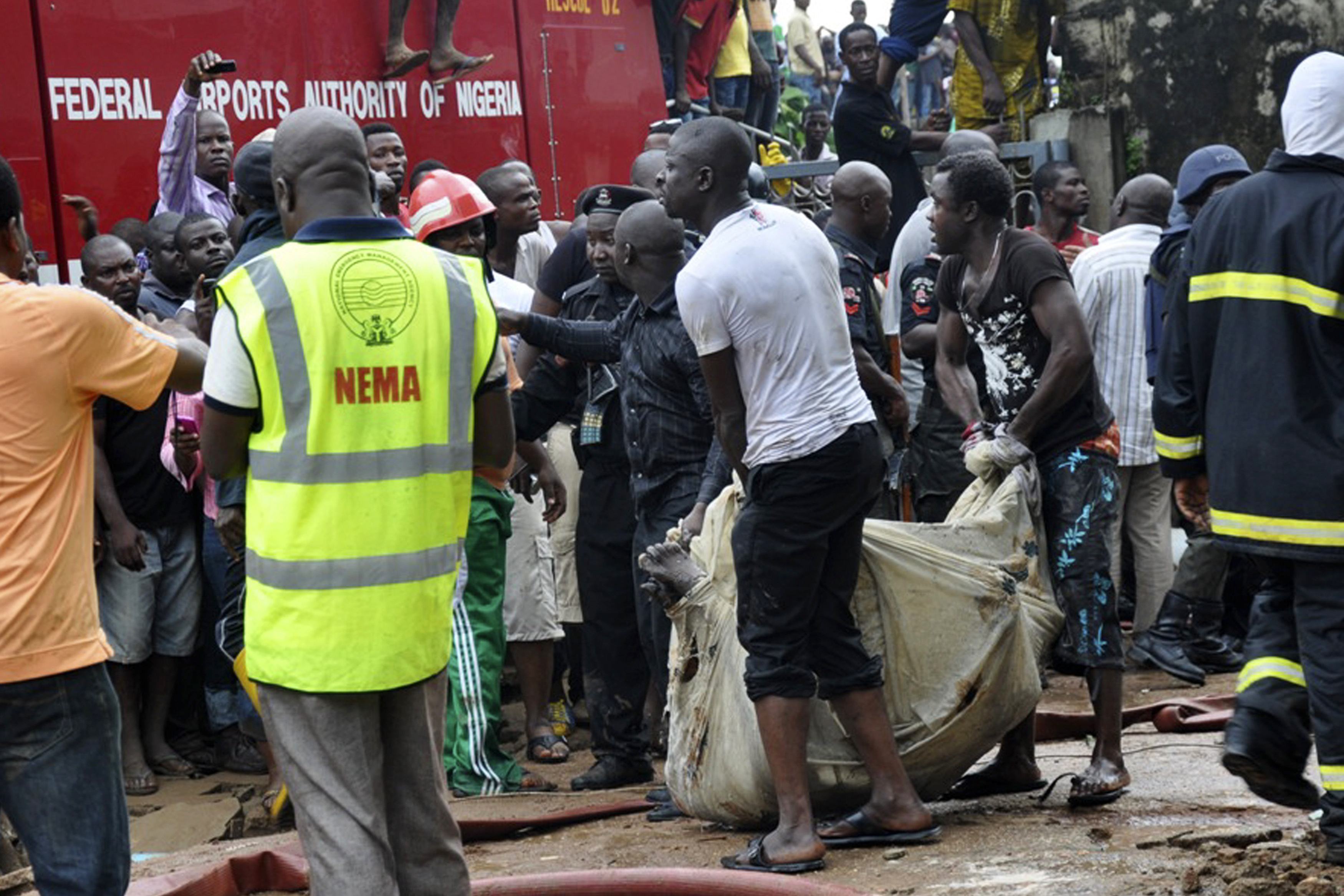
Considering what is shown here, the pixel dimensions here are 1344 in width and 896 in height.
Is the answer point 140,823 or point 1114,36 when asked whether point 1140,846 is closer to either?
point 140,823

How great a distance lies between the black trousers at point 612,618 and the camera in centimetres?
717

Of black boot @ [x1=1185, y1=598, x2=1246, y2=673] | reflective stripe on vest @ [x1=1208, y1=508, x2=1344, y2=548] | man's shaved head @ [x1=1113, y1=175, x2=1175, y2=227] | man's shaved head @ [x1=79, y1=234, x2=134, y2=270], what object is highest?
man's shaved head @ [x1=79, y1=234, x2=134, y2=270]


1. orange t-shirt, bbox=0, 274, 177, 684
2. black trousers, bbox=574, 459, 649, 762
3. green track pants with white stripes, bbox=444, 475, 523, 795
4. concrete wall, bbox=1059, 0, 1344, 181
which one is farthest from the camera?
concrete wall, bbox=1059, 0, 1344, 181

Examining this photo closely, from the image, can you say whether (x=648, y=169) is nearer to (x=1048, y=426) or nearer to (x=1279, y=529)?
(x=1048, y=426)

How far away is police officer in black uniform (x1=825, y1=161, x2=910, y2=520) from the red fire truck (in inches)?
110

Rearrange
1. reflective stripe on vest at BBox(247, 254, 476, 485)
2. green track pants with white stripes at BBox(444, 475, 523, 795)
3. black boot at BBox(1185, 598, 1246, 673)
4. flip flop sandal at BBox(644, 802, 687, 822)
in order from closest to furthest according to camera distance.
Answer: reflective stripe on vest at BBox(247, 254, 476, 485)
flip flop sandal at BBox(644, 802, 687, 822)
green track pants with white stripes at BBox(444, 475, 523, 795)
black boot at BBox(1185, 598, 1246, 673)

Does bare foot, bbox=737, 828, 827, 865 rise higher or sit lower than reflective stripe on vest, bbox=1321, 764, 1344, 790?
lower

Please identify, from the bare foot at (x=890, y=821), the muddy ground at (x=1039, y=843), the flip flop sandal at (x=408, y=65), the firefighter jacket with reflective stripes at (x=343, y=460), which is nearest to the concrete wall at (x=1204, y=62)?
the flip flop sandal at (x=408, y=65)

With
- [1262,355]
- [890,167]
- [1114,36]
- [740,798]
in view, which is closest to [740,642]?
[740,798]

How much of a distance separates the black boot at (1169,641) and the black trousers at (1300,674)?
356 centimetres

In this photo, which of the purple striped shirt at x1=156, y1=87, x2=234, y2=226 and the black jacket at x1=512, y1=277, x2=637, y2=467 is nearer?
the black jacket at x1=512, y1=277, x2=637, y2=467

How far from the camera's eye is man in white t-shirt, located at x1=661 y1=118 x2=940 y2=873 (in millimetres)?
5426

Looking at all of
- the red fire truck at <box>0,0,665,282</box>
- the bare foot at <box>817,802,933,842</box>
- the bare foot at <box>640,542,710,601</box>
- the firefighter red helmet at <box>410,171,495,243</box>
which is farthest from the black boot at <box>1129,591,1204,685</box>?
the red fire truck at <box>0,0,665,282</box>

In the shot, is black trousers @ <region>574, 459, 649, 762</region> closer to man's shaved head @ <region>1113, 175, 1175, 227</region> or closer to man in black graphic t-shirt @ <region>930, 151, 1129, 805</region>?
man in black graphic t-shirt @ <region>930, 151, 1129, 805</region>
